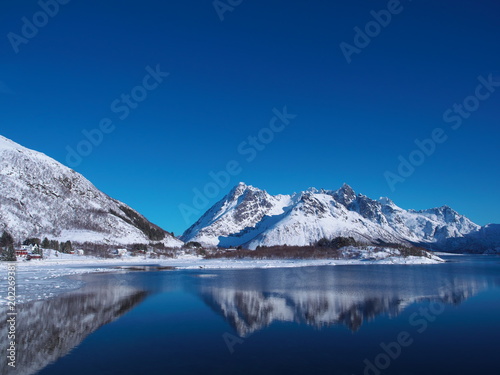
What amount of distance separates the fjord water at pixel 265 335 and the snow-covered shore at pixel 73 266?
7978mm

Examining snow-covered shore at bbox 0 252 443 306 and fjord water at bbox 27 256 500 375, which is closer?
fjord water at bbox 27 256 500 375

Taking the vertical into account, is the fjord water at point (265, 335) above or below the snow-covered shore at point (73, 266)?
below

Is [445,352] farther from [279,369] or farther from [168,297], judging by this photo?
[168,297]

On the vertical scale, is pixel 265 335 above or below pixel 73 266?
below

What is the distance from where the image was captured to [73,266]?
113938 mm

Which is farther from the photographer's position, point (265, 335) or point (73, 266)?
point (73, 266)

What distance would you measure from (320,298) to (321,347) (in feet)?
71.4

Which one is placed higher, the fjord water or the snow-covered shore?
the snow-covered shore

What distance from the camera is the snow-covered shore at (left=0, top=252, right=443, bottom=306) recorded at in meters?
51.0

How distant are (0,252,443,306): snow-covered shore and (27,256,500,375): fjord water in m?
7.98

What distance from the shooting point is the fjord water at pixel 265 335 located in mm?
20672

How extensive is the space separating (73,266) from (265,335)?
4023 inches

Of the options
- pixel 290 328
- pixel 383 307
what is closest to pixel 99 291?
pixel 290 328

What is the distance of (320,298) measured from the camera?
45250mm
